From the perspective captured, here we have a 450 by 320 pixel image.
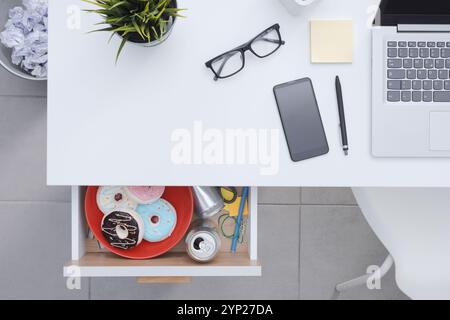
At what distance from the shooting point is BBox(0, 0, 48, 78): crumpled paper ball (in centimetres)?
125

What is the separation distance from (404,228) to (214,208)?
466mm

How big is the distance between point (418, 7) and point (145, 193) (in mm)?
633

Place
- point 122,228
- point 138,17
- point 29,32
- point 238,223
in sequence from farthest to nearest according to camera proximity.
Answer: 1. point 29,32
2. point 238,223
3. point 122,228
4. point 138,17

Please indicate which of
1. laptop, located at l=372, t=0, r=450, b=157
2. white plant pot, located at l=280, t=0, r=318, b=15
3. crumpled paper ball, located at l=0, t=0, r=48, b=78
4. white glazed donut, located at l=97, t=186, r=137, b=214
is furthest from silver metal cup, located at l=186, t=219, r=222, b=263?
crumpled paper ball, located at l=0, t=0, r=48, b=78

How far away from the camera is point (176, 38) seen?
2.86ft

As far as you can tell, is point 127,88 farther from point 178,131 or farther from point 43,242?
point 43,242

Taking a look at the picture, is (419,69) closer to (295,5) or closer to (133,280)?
(295,5)

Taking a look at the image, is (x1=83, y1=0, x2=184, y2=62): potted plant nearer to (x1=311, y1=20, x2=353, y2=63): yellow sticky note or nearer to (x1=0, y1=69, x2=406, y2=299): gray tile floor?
(x1=311, y1=20, x2=353, y2=63): yellow sticky note

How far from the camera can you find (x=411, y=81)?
0.86 m

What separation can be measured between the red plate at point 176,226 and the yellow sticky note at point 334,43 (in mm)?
394

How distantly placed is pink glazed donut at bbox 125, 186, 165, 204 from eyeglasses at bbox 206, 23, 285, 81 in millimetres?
273

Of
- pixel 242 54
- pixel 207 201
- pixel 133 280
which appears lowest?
pixel 133 280

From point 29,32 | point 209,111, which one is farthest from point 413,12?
point 29,32

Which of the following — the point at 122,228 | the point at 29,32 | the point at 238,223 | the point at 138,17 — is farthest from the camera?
the point at 29,32
